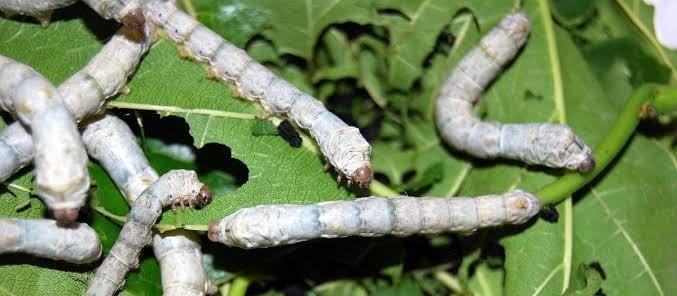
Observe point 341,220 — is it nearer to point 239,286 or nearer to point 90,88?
point 239,286

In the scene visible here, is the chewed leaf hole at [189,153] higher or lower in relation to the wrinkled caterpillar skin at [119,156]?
lower

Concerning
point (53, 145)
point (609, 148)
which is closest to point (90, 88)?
point (53, 145)

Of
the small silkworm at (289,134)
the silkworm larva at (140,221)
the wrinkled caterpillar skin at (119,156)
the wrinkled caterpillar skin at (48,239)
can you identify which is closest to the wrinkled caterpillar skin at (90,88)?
the wrinkled caterpillar skin at (119,156)

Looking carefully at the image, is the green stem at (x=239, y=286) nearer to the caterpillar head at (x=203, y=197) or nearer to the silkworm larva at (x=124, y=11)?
the caterpillar head at (x=203, y=197)

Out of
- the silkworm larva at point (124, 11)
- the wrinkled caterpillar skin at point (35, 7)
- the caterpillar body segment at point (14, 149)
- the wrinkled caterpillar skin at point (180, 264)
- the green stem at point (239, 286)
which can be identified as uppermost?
the silkworm larva at point (124, 11)

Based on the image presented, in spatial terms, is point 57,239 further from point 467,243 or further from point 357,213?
point 467,243

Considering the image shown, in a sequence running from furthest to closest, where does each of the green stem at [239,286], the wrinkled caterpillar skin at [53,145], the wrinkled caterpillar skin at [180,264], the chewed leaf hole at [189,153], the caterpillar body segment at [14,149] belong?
the chewed leaf hole at [189,153]
the green stem at [239,286]
the wrinkled caterpillar skin at [180,264]
the caterpillar body segment at [14,149]
the wrinkled caterpillar skin at [53,145]

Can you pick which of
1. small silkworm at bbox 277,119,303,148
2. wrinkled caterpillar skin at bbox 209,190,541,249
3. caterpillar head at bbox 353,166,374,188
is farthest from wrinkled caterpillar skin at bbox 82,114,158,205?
caterpillar head at bbox 353,166,374,188
